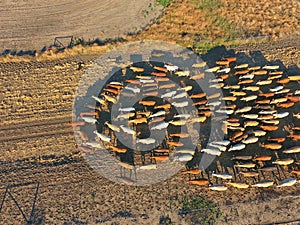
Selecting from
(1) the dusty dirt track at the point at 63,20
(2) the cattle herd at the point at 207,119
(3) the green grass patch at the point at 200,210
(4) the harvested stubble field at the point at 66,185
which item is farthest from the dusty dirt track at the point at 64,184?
(1) the dusty dirt track at the point at 63,20

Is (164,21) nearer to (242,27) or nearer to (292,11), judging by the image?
(242,27)

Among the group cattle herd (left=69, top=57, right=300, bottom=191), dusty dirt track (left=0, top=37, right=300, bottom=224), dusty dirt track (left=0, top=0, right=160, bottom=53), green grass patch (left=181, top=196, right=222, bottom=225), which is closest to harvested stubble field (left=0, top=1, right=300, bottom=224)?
dusty dirt track (left=0, top=37, right=300, bottom=224)

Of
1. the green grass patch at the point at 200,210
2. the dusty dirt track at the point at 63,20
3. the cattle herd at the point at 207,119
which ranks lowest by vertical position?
the green grass patch at the point at 200,210

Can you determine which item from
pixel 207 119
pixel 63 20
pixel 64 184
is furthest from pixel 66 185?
pixel 63 20

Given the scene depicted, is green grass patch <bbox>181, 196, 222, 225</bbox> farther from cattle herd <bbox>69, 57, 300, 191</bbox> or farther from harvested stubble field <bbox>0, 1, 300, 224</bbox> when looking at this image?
cattle herd <bbox>69, 57, 300, 191</bbox>

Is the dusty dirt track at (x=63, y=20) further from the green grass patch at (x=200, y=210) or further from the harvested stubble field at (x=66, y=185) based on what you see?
the green grass patch at (x=200, y=210)

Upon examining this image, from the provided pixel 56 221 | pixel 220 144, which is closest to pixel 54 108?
pixel 56 221

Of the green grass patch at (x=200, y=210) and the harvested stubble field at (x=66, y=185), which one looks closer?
the green grass patch at (x=200, y=210)
